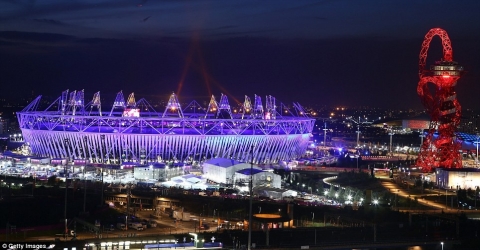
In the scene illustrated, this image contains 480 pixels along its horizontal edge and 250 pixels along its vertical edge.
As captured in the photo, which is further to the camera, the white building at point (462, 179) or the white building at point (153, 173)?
the white building at point (153, 173)

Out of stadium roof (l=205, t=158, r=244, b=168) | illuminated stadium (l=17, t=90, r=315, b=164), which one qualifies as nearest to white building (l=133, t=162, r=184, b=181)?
stadium roof (l=205, t=158, r=244, b=168)

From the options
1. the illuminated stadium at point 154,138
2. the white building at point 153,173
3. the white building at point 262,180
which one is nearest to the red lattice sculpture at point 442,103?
the white building at point 262,180

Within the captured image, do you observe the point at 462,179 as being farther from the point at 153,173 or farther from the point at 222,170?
the point at 153,173

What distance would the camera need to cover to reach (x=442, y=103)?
54.9 m

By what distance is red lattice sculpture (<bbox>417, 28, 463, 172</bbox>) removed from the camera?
5450cm

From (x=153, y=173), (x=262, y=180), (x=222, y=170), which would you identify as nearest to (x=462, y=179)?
(x=262, y=180)

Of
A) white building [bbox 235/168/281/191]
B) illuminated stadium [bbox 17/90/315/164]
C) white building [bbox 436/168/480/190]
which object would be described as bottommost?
white building [bbox 235/168/281/191]

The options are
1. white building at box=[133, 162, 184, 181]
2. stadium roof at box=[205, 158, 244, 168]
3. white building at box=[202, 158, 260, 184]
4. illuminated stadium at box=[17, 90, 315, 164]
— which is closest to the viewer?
white building at box=[202, 158, 260, 184]

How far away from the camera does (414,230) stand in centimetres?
3503

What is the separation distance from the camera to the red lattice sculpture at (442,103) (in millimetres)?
54500

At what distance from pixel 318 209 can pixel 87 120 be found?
33729 millimetres

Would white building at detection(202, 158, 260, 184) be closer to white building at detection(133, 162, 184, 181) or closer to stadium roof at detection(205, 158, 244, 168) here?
stadium roof at detection(205, 158, 244, 168)

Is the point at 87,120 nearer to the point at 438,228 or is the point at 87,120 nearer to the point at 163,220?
the point at 163,220

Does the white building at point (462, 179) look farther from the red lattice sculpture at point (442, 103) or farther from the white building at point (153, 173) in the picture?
the white building at point (153, 173)
